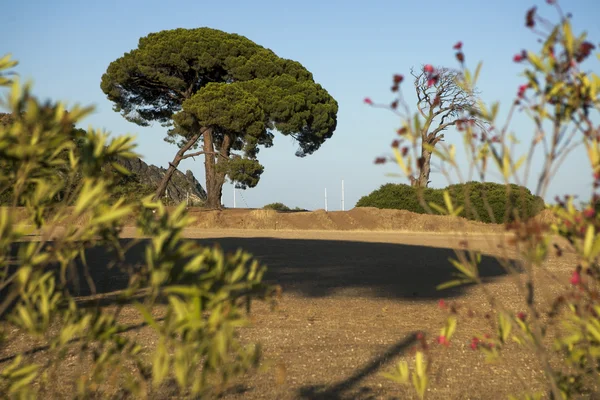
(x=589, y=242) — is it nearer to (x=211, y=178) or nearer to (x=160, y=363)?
(x=160, y=363)

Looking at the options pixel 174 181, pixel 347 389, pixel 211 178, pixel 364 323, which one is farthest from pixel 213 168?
pixel 347 389

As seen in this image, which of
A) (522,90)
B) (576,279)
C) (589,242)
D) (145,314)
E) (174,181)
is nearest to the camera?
(145,314)

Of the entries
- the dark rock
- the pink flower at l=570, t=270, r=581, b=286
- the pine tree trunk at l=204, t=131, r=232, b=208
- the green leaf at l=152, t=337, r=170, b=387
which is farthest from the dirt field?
the dark rock

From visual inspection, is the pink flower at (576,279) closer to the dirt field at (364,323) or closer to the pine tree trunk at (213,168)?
the dirt field at (364,323)

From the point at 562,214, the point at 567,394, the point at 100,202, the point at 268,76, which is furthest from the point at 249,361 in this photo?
the point at 268,76

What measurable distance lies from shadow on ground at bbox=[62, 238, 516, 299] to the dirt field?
0.06 ft

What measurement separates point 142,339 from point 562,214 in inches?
188

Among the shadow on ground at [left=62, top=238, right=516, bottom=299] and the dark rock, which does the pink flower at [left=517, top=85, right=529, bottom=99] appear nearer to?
the shadow on ground at [left=62, top=238, right=516, bottom=299]

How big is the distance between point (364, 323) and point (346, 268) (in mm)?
4773

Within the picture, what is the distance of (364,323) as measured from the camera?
7.13 metres

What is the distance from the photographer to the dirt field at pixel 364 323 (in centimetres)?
482

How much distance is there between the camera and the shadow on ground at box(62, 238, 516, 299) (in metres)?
9.49

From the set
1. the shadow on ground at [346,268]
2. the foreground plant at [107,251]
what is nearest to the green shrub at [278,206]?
the shadow on ground at [346,268]

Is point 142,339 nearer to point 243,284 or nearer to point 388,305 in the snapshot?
point 388,305
